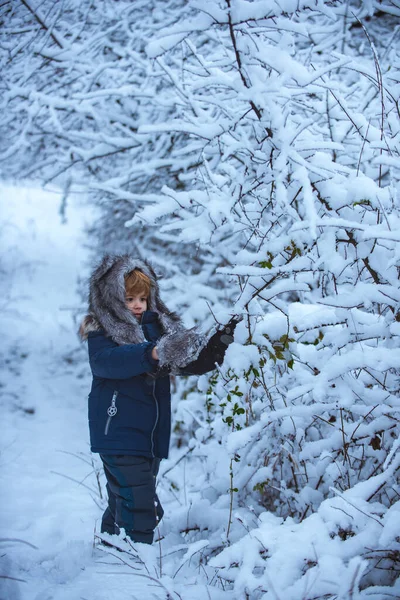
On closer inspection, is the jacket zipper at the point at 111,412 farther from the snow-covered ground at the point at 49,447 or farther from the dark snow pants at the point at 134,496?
the snow-covered ground at the point at 49,447

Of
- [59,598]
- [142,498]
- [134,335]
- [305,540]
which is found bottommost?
[59,598]

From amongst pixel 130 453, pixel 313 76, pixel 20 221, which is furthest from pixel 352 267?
pixel 20 221

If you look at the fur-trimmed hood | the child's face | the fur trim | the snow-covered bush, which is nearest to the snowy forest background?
the snow-covered bush

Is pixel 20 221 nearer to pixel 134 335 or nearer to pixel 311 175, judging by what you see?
pixel 134 335

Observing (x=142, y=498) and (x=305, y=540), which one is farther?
(x=142, y=498)

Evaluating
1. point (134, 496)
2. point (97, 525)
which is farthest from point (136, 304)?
point (97, 525)

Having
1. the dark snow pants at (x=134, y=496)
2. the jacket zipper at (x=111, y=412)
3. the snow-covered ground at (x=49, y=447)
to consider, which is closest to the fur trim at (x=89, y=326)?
the jacket zipper at (x=111, y=412)

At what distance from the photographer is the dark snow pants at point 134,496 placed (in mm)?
2156

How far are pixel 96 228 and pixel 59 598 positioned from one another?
15.6 ft

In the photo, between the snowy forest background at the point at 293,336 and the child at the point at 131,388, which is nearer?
the snowy forest background at the point at 293,336

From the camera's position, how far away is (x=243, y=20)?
162 cm

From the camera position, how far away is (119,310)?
7.66ft

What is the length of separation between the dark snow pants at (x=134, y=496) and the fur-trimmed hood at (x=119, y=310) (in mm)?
578

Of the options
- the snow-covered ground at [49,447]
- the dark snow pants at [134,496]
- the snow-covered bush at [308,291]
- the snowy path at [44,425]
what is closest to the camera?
the snow-covered bush at [308,291]
